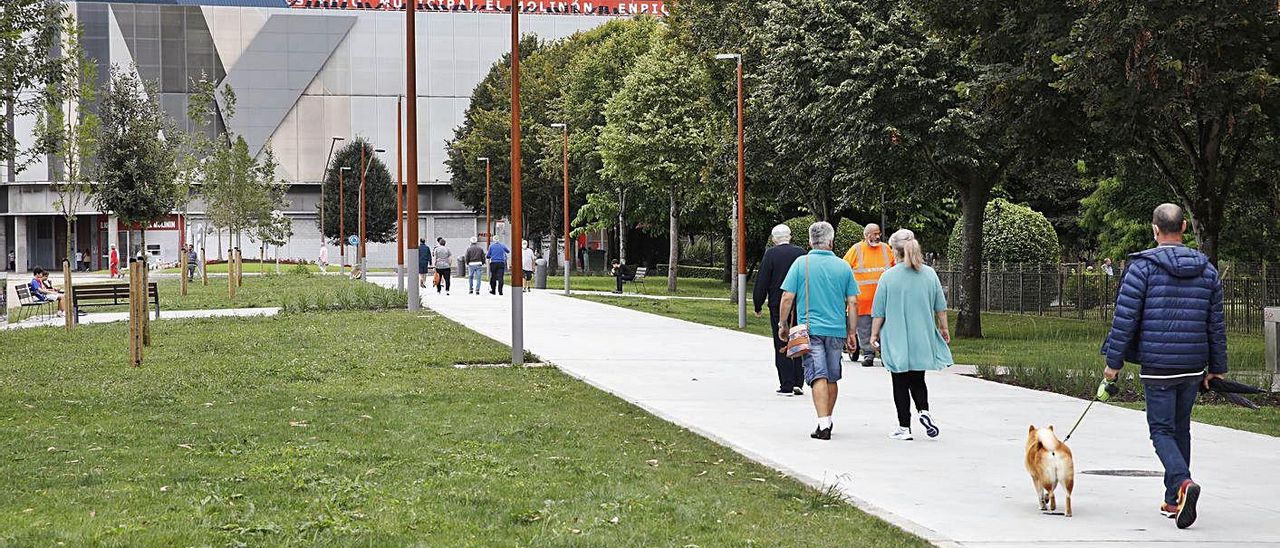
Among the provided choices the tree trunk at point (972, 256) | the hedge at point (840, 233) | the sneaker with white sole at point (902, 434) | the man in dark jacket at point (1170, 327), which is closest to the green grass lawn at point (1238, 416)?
the sneaker with white sole at point (902, 434)

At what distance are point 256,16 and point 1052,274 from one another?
244ft

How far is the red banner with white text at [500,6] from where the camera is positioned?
10138cm

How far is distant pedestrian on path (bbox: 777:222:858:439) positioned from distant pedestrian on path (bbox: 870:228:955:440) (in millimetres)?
284

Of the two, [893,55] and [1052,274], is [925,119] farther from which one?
[1052,274]

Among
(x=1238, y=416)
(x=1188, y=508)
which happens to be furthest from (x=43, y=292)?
(x=1188, y=508)

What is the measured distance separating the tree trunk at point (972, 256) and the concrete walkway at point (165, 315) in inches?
513

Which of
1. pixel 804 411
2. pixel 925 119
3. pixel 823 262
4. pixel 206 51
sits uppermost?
pixel 206 51

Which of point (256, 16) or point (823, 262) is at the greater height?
point (256, 16)

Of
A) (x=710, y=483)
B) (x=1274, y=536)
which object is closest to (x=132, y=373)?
(x=710, y=483)

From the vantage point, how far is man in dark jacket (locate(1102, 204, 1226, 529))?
783 centimetres

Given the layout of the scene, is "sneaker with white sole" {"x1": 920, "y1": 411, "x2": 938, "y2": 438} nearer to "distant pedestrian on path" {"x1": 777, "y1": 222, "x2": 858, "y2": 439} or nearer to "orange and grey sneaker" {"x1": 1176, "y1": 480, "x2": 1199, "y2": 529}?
"distant pedestrian on path" {"x1": 777, "y1": 222, "x2": 858, "y2": 439}

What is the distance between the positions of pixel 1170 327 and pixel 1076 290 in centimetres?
2940

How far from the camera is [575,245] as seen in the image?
89938 millimetres

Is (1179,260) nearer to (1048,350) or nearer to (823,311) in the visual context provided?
(823,311)
